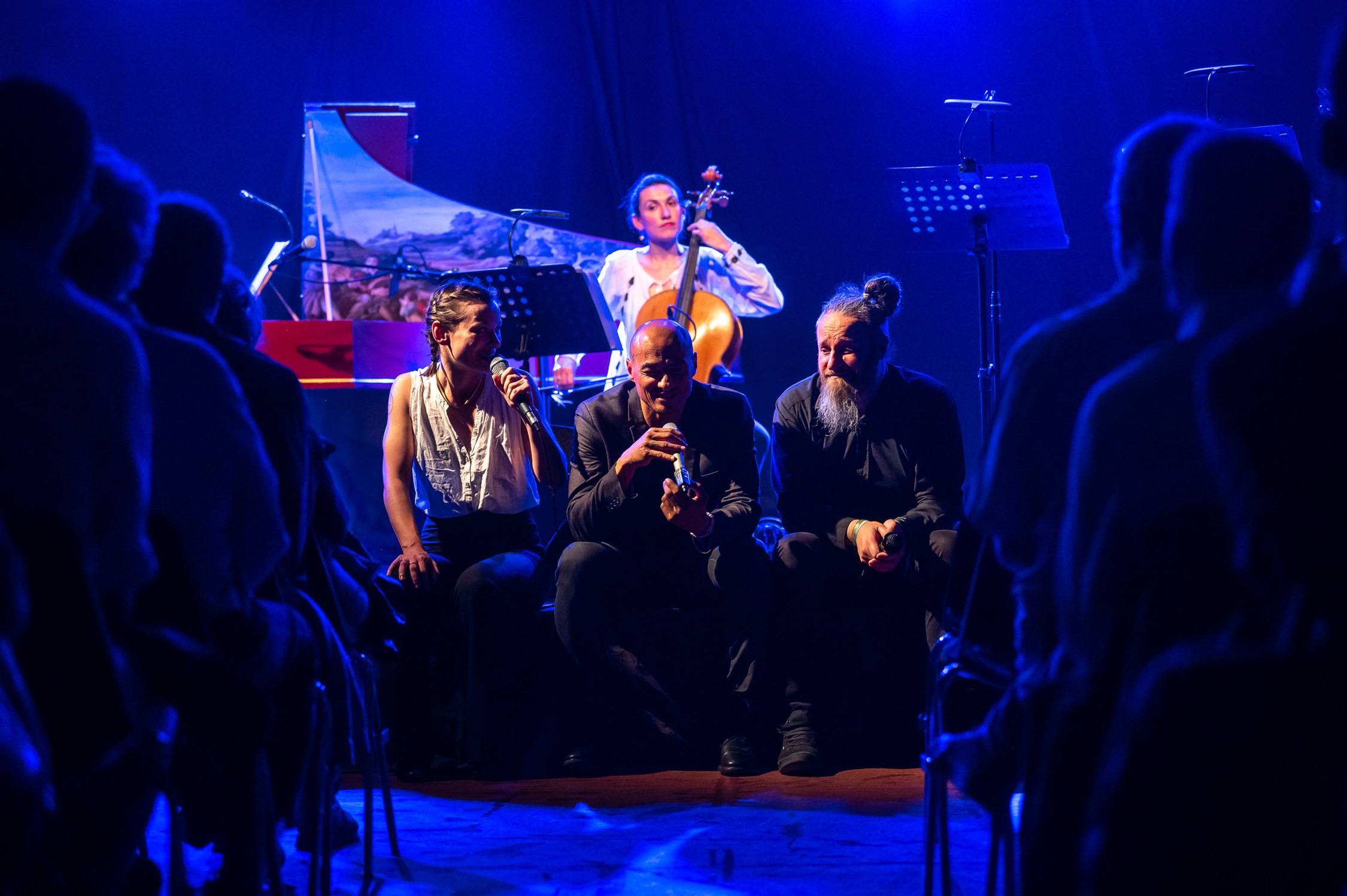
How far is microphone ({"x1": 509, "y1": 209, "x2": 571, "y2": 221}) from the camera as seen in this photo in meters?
5.41

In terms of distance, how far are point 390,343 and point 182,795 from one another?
376 cm

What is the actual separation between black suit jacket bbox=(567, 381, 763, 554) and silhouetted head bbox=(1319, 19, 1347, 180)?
2.17m

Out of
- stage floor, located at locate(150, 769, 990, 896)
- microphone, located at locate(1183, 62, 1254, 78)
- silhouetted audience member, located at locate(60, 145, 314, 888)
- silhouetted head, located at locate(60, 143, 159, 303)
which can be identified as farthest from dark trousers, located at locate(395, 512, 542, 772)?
microphone, located at locate(1183, 62, 1254, 78)

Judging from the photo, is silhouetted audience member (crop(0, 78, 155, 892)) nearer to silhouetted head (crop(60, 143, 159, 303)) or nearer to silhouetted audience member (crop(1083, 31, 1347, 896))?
silhouetted head (crop(60, 143, 159, 303))

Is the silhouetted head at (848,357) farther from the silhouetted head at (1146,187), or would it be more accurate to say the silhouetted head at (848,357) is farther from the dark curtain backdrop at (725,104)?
the dark curtain backdrop at (725,104)

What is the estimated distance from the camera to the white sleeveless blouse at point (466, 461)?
3.30 m

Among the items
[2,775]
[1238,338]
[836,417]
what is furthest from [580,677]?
[1238,338]

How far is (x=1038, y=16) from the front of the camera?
242 inches

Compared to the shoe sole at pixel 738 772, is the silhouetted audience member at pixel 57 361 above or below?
above

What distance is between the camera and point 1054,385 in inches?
59.2

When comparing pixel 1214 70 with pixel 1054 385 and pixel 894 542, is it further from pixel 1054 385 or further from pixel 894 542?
pixel 1054 385

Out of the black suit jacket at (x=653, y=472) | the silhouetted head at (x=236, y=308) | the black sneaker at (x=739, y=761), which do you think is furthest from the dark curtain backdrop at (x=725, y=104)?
the silhouetted head at (x=236, y=308)

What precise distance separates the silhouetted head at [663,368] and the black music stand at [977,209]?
1456mm

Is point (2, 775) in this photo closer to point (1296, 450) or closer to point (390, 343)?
point (1296, 450)
